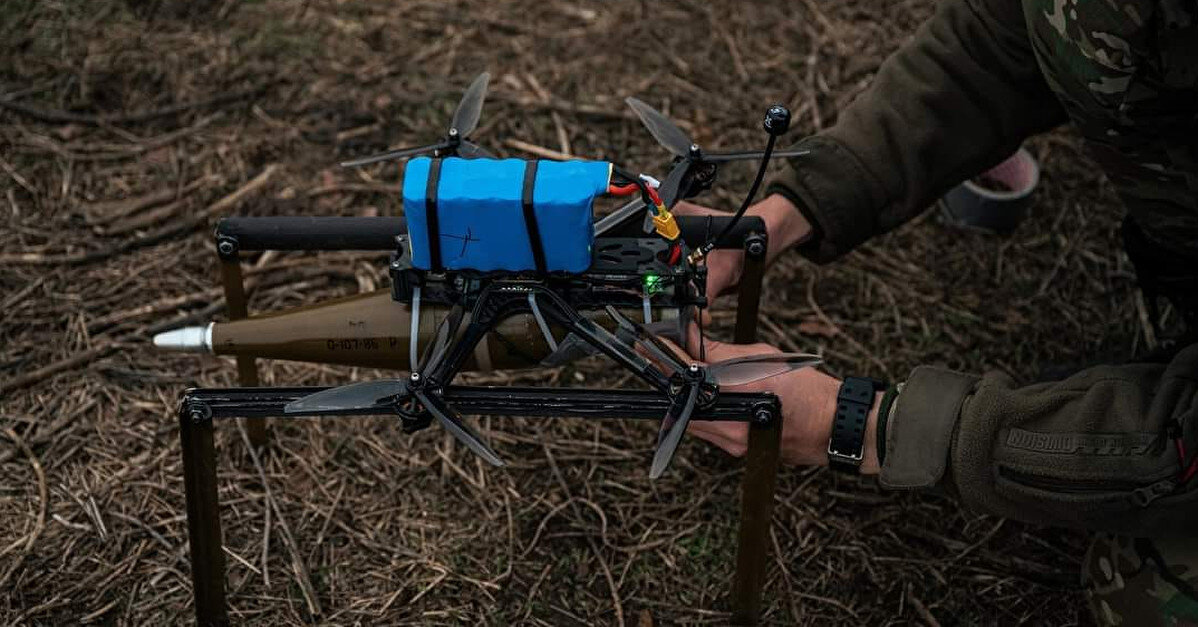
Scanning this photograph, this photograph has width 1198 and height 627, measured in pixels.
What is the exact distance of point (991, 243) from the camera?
4.01 m

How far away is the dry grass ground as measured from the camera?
2943 mm

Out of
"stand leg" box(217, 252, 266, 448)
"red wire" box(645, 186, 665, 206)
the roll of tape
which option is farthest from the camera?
the roll of tape

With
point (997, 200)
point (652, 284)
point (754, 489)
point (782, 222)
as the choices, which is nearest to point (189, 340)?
point (652, 284)

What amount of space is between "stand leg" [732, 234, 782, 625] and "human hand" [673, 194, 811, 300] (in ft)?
0.31

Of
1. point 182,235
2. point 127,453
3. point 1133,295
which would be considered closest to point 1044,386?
point 1133,295

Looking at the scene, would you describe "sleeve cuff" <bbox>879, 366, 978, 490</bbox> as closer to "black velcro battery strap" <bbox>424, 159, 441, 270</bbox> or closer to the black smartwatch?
the black smartwatch

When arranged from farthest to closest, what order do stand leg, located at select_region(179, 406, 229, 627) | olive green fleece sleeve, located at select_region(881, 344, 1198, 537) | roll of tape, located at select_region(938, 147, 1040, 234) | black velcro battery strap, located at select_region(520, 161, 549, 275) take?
roll of tape, located at select_region(938, 147, 1040, 234) → olive green fleece sleeve, located at select_region(881, 344, 1198, 537) → stand leg, located at select_region(179, 406, 229, 627) → black velcro battery strap, located at select_region(520, 161, 549, 275)

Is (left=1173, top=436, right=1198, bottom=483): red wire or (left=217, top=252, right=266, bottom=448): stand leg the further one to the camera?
(left=217, top=252, right=266, bottom=448): stand leg

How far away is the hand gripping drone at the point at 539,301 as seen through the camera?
7.14 feet

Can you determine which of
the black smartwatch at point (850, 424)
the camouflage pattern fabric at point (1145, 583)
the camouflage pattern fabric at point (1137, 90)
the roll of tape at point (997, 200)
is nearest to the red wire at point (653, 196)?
the black smartwatch at point (850, 424)

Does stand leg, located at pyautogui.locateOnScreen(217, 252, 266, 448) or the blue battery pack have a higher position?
the blue battery pack

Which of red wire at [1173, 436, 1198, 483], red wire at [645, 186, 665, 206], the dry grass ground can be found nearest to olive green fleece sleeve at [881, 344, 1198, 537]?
red wire at [1173, 436, 1198, 483]

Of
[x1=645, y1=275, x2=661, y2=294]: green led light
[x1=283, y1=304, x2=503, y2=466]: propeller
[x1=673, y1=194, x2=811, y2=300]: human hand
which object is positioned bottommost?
[x1=283, y1=304, x2=503, y2=466]: propeller

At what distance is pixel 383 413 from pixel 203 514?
53cm
